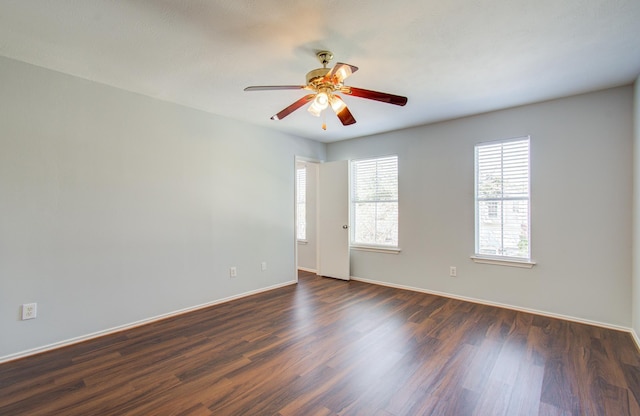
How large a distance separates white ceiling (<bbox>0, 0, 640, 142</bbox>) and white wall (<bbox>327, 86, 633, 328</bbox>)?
1.25 feet

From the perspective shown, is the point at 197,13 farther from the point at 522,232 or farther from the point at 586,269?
the point at 586,269

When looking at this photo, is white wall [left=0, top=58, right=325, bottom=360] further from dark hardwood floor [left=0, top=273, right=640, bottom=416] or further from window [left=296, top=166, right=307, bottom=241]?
window [left=296, top=166, right=307, bottom=241]

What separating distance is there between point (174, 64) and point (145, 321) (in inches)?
101

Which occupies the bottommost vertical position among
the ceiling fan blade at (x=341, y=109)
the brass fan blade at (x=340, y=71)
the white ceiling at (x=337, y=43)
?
the ceiling fan blade at (x=341, y=109)

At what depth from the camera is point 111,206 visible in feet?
9.68

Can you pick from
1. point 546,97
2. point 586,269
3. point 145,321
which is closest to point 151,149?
point 145,321

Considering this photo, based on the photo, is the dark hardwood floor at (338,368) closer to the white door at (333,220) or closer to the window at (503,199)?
the window at (503,199)

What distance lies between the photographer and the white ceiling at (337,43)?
1.82 m

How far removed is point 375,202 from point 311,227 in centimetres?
153

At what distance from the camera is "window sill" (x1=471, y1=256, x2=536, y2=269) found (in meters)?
3.47

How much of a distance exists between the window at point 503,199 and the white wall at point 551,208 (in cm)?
10

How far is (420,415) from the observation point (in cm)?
178

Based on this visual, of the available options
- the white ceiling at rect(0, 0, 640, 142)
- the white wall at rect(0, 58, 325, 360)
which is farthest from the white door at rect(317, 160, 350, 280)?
the white ceiling at rect(0, 0, 640, 142)

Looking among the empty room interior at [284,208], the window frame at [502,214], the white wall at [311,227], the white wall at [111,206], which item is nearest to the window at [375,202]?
the empty room interior at [284,208]
